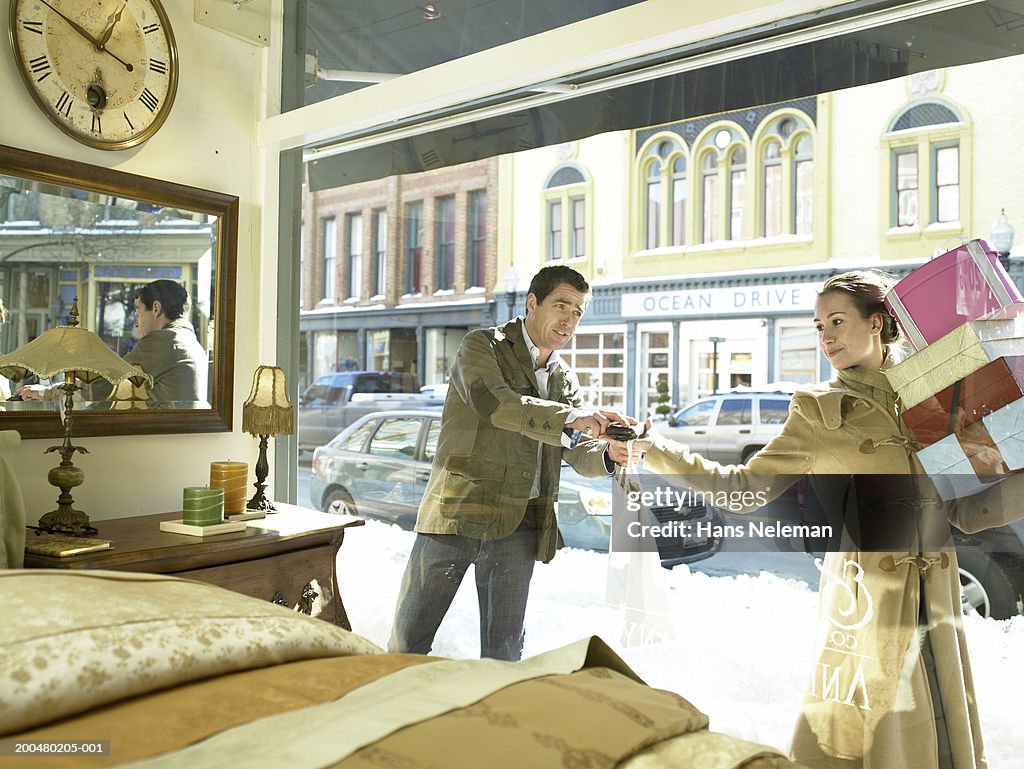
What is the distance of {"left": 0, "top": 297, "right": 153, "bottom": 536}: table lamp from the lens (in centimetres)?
253

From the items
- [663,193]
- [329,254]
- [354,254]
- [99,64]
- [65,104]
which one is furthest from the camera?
[329,254]

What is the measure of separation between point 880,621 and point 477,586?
130 centimetres

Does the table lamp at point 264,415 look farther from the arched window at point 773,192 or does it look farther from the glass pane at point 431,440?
the arched window at point 773,192

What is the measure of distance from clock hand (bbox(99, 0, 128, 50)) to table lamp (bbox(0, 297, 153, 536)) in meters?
1.09

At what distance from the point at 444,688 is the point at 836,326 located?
1728 millimetres

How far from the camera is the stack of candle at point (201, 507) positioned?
272 cm

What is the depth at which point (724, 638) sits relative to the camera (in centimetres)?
250

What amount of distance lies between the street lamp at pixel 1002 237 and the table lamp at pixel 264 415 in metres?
2.32

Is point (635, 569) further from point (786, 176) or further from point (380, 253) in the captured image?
point (380, 253)

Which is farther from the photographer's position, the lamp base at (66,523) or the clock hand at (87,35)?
the clock hand at (87,35)

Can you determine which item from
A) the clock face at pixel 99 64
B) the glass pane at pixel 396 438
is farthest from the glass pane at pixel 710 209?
the clock face at pixel 99 64

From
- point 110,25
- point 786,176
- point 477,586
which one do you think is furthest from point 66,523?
point 786,176

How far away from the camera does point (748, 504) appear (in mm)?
2486

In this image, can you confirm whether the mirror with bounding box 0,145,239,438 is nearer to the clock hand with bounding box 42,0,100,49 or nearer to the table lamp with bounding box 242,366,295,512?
the table lamp with bounding box 242,366,295,512
